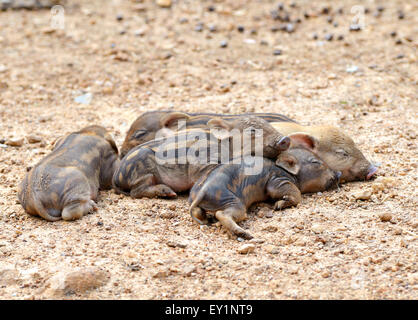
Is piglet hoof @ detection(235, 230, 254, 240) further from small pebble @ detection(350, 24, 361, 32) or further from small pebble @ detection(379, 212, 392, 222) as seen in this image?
small pebble @ detection(350, 24, 361, 32)

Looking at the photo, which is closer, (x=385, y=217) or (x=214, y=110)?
(x=385, y=217)

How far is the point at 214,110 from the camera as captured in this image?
27.2 feet

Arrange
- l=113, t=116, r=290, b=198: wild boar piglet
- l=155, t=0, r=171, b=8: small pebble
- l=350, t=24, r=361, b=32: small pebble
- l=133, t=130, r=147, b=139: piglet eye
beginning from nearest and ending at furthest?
l=113, t=116, r=290, b=198: wild boar piglet < l=133, t=130, r=147, b=139: piglet eye < l=350, t=24, r=361, b=32: small pebble < l=155, t=0, r=171, b=8: small pebble

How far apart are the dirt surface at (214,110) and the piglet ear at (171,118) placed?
1.04 m

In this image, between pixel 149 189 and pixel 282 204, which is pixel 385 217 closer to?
pixel 282 204

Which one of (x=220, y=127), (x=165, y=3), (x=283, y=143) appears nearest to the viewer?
(x=283, y=143)

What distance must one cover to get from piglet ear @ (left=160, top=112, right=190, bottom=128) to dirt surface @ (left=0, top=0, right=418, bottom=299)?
3.40 ft

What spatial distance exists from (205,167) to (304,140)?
1.15 metres

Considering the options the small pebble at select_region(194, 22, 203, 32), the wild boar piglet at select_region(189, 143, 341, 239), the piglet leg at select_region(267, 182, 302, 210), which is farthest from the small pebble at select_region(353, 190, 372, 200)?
the small pebble at select_region(194, 22, 203, 32)

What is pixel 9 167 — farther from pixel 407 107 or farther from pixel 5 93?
pixel 407 107

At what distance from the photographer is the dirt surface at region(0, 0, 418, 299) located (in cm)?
458

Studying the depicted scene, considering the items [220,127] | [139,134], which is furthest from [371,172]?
[139,134]

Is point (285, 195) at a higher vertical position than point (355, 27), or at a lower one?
lower

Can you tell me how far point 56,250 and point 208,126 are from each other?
222cm
